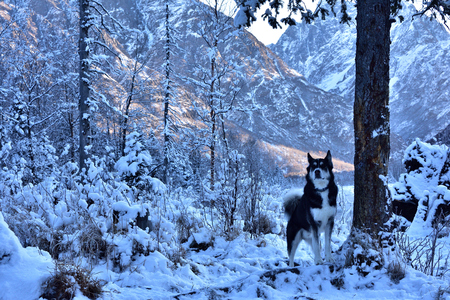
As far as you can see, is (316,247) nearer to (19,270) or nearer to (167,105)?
(19,270)

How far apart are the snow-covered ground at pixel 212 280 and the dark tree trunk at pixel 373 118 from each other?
2.20 feet

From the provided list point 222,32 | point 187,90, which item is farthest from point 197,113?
point 222,32

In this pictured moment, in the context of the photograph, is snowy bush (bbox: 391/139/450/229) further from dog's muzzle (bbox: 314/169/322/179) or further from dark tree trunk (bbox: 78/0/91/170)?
dark tree trunk (bbox: 78/0/91/170)

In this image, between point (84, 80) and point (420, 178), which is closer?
point (420, 178)

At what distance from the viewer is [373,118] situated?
11.4ft

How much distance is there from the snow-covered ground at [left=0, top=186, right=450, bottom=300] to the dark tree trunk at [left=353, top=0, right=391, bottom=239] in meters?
0.67

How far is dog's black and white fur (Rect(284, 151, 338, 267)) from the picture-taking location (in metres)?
3.82

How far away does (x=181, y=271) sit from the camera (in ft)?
11.7

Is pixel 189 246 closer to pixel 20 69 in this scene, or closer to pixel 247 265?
pixel 247 265

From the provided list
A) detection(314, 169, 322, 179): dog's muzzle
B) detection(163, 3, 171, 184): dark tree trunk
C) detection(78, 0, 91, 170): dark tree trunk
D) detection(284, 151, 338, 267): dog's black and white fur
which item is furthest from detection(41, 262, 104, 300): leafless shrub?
detection(163, 3, 171, 184): dark tree trunk

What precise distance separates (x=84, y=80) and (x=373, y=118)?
1153 cm

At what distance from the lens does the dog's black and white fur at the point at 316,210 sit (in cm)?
382

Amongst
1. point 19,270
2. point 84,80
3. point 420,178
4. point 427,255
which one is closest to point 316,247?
point 427,255

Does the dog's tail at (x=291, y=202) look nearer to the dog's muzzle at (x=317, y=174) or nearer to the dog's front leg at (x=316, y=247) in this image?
the dog's front leg at (x=316, y=247)
